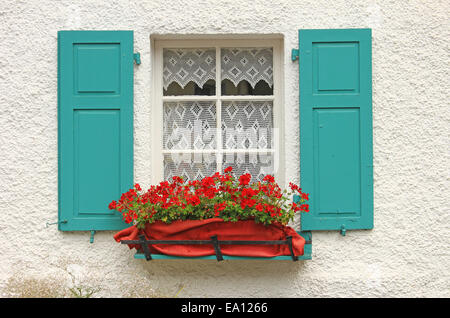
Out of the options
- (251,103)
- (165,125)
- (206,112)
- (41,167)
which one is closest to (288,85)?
(251,103)

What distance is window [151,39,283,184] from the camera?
3066 mm

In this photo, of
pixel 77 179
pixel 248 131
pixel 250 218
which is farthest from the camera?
pixel 248 131

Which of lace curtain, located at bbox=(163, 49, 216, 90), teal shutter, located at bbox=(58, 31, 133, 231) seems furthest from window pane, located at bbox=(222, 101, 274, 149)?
teal shutter, located at bbox=(58, 31, 133, 231)

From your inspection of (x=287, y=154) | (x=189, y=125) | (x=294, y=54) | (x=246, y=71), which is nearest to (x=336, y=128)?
(x=287, y=154)

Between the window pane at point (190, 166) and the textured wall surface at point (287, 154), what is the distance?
0.20 metres

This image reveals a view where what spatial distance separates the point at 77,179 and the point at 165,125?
0.70 metres

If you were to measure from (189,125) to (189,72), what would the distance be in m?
0.37

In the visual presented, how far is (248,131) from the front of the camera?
10.1 ft

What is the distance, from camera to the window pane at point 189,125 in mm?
3080

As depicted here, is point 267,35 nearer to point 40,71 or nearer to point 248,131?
point 248,131

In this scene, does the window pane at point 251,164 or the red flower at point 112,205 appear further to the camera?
the window pane at point 251,164

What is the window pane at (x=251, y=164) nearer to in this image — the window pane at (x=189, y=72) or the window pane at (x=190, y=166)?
the window pane at (x=190, y=166)

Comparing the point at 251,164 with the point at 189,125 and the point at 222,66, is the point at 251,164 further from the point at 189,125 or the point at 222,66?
the point at 222,66

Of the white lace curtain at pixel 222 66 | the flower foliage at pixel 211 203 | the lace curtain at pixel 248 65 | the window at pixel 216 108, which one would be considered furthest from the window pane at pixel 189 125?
the flower foliage at pixel 211 203
